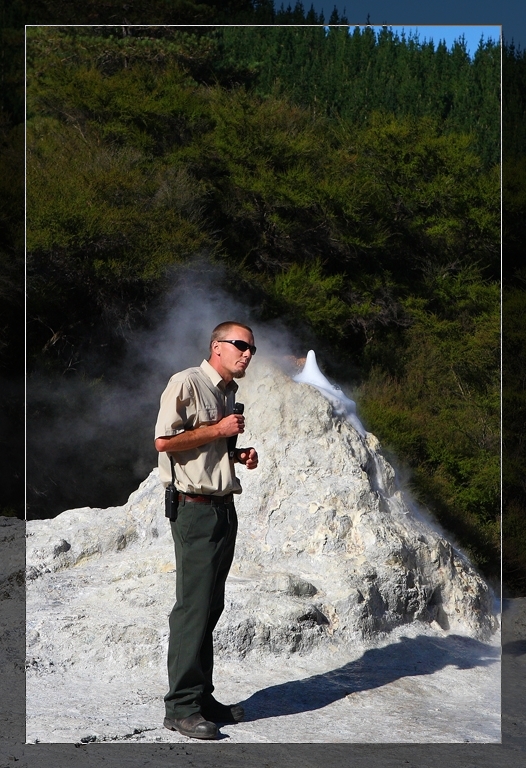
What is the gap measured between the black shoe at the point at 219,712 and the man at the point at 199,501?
59 millimetres

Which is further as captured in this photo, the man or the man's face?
the man's face

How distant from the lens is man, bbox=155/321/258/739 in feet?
13.8

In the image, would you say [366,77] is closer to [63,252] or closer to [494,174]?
[494,174]

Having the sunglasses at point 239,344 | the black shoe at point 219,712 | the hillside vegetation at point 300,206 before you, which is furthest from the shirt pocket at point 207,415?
the black shoe at point 219,712

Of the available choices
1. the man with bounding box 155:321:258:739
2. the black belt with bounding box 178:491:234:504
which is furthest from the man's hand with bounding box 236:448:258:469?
the black belt with bounding box 178:491:234:504

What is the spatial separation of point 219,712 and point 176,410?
4.20 ft

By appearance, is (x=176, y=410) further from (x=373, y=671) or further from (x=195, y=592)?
(x=373, y=671)

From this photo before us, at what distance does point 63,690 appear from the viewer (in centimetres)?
473

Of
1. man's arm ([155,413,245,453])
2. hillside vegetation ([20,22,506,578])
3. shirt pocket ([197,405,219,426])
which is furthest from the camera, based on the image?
hillside vegetation ([20,22,506,578])

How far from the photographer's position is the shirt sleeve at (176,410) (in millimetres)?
4211

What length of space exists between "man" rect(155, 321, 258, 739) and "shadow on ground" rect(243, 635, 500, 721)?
1.18ft

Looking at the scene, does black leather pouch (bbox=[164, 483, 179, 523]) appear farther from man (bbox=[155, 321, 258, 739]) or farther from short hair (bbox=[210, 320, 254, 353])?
short hair (bbox=[210, 320, 254, 353])

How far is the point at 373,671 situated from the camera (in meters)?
4.87

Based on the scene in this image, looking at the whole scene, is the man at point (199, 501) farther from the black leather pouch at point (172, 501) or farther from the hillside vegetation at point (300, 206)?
the hillside vegetation at point (300, 206)
